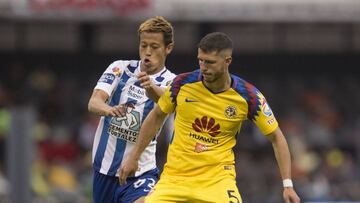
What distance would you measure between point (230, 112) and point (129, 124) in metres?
0.96

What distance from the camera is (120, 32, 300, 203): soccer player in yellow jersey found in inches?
321

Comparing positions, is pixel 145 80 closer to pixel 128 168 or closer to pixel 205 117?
pixel 205 117

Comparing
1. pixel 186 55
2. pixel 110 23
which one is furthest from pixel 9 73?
pixel 186 55

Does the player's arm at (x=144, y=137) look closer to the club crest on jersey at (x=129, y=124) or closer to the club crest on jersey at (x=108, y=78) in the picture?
the club crest on jersey at (x=129, y=124)

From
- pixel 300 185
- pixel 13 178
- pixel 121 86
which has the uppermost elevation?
pixel 121 86

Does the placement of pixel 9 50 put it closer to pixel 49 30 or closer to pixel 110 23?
pixel 49 30

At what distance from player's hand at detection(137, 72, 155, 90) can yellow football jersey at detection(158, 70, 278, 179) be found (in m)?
0.13

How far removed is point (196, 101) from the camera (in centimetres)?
819

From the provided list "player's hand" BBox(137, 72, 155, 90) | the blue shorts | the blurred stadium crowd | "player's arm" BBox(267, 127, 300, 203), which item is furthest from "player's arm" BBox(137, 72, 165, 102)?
the blurred stadium crowd

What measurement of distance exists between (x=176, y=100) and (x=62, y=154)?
9967mm

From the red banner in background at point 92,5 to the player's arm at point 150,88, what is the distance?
11.9m

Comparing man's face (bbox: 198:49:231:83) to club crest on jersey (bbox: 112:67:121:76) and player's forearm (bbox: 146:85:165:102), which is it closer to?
player's forearm (bbox: 146:85:165:102)

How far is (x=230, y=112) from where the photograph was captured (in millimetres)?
8203

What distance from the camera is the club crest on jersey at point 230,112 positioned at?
8.20m
